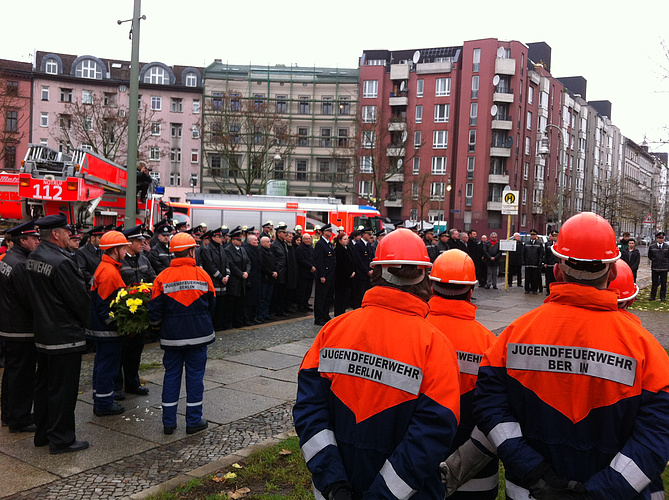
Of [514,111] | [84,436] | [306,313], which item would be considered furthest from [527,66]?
[84,436]

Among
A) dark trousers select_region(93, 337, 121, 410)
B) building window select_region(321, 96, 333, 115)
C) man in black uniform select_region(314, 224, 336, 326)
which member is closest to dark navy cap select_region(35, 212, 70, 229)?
dark trousers select_region(93, 337, 121, 410)

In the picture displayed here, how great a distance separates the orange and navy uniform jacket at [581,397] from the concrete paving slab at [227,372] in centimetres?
559

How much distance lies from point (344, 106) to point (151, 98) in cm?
2072

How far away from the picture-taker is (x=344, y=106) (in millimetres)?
63938

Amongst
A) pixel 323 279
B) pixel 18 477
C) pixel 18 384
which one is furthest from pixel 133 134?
pixel 18 477

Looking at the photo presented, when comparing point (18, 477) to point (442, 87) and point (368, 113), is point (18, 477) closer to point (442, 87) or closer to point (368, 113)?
point (368, 113)

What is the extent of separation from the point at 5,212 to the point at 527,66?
6194 centimetres

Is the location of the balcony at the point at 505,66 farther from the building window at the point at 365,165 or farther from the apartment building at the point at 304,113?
the building window at the point at 365,165

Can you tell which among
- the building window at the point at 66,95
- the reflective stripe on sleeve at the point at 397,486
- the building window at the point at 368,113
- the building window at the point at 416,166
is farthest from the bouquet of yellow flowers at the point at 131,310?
the building window at the point at 66,95

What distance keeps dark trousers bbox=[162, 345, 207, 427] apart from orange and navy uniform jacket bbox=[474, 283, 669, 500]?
398 centimetres

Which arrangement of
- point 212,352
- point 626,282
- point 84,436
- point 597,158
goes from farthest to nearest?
point 597,158, point 212,352, point 84,436, point 626,282

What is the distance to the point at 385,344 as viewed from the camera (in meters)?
2.69

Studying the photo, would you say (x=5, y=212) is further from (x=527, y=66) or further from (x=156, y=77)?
(x=527, y=66)

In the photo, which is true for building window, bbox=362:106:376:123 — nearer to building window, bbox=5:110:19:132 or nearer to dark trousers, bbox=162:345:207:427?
building window, bbox=5:110:19:132
